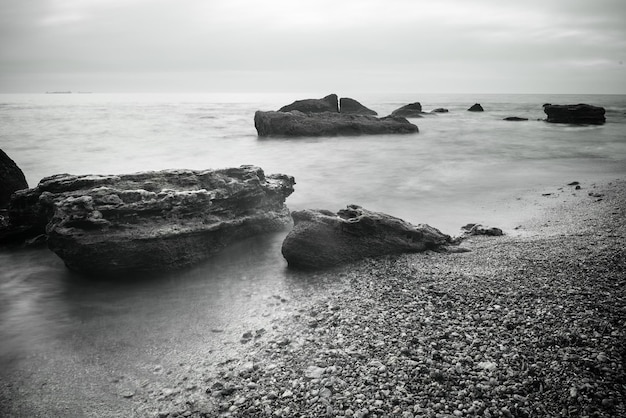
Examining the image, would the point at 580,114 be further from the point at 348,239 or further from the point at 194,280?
the point at 194,280

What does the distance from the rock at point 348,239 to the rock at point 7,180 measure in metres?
7.10

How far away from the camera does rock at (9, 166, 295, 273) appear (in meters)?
5.62

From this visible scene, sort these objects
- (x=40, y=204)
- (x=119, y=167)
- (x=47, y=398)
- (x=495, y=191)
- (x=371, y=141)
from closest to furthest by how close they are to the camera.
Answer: (x=47, y=398)
(x=40, y=204)
(x=495, y=191)
(x=119, y=167)
(x=371, y=141)

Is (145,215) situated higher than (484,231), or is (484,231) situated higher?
(145,215)

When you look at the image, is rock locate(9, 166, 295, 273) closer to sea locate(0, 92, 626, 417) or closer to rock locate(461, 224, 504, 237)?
sea locate(0, 92, 626, 417)

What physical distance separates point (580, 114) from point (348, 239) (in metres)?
36.8

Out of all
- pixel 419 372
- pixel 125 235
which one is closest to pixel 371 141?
pixel 125 235

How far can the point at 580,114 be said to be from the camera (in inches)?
1323

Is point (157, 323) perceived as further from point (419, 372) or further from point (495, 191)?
point (495, 191)

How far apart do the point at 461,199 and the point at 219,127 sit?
27.2m

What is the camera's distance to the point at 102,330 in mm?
4602

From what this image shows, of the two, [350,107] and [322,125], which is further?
[350,107]

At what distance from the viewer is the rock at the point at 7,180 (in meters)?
8.70

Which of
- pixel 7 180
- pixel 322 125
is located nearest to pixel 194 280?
pixel 7 180
